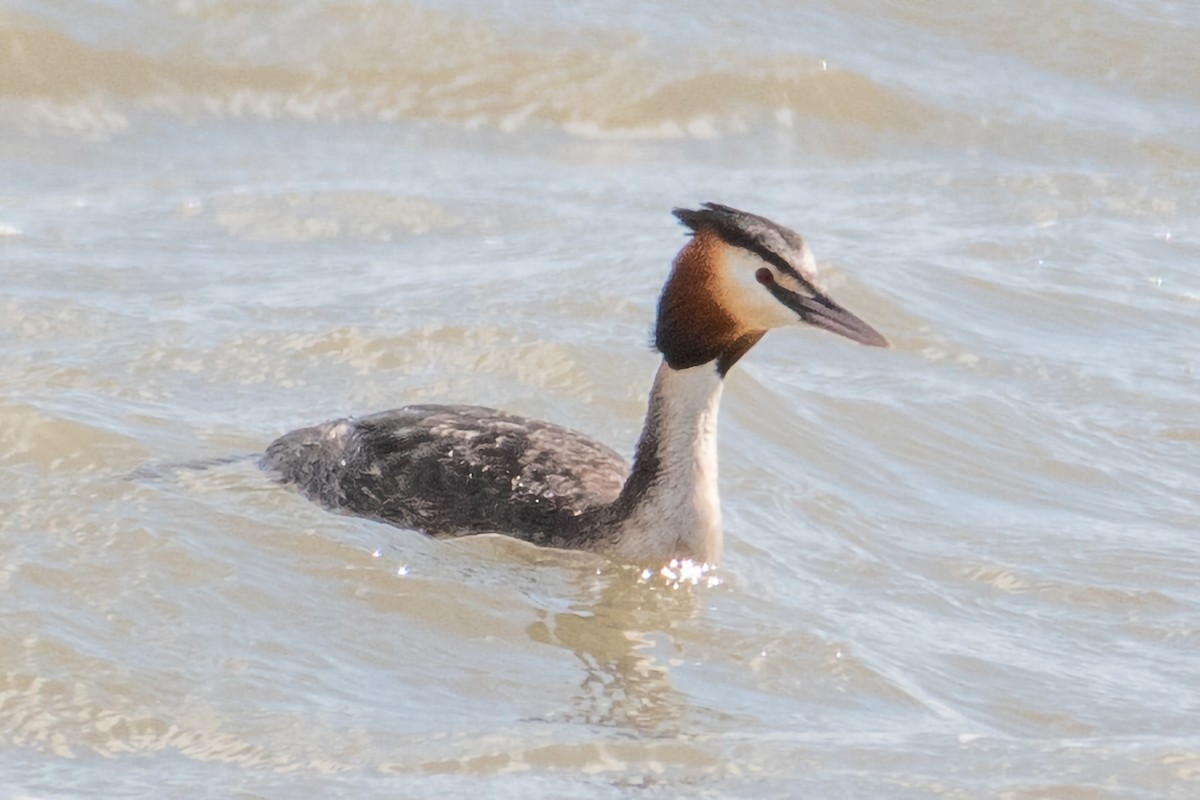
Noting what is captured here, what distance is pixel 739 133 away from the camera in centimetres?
1288

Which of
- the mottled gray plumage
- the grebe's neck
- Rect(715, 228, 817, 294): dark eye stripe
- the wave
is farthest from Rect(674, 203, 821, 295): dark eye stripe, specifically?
the wave

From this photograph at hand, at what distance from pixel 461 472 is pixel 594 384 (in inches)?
61.2

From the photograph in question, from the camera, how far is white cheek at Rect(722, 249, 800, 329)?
271 inches

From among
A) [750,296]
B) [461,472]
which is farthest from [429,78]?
[750,296]

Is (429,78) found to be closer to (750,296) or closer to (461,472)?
(461,472)

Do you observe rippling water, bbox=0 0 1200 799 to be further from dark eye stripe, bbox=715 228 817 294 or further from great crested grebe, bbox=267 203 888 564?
dark eye stripe, bbox=715 228 817 294

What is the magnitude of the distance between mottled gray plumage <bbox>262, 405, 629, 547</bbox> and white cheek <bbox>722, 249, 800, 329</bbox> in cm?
88

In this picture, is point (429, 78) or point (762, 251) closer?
point (762, 251)

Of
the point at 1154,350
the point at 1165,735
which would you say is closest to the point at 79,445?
the point at 1165,735

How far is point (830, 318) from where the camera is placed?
22.3 feet

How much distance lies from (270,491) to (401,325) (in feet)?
5.95

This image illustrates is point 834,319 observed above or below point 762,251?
below

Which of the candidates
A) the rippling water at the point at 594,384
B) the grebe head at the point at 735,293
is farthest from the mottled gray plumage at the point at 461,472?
the grebe head at the point at 735,293

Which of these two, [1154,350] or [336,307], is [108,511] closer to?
[336,307]
